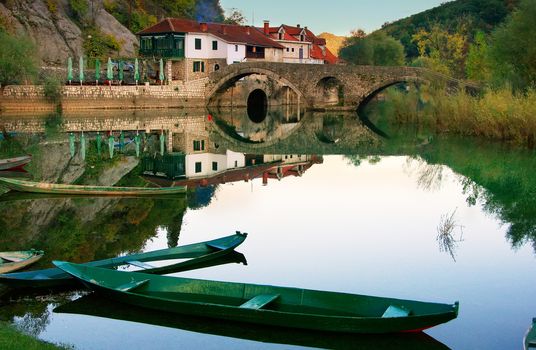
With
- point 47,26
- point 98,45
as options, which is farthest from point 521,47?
point 47,26

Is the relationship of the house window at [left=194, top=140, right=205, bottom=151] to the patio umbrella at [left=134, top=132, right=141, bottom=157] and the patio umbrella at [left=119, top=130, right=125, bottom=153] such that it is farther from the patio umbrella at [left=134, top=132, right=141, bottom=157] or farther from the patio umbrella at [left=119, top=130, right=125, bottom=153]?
the patio umbrella at [left=119, top=130, right=125, bottom=153]

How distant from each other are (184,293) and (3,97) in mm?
41202

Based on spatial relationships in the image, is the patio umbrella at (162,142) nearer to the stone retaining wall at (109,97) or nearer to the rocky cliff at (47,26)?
the stone retaining wall at (109,97)

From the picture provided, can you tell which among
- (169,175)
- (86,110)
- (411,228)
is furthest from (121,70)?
(411,228)

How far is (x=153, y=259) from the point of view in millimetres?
13516

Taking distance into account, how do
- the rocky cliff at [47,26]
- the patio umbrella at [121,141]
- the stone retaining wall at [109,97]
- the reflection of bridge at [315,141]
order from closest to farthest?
the patio umbrella at [121,141], the reflection of bridge at [315,141], the stone retaining wall at [109,97], the rocky cliff at [47,26]

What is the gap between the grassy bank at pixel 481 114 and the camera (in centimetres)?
3112

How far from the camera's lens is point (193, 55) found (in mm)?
62875

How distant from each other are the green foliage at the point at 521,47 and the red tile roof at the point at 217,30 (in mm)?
28828

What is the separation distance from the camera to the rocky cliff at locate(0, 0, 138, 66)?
58531mm

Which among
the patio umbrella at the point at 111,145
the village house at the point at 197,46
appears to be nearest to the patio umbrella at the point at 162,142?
the patio umbrella at the point at 111,145

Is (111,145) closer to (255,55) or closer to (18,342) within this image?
(18,342)

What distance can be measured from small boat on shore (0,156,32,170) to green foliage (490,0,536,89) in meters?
23.2

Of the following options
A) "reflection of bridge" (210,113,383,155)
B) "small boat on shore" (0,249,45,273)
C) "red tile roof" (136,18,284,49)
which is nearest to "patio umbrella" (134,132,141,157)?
"reflection of bridge" (210,113,383,155)
